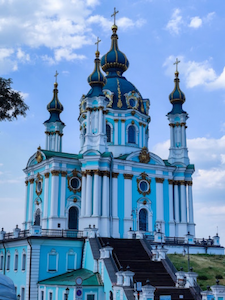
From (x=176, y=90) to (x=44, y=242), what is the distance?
1973cm

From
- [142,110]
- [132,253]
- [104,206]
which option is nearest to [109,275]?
[132,253]

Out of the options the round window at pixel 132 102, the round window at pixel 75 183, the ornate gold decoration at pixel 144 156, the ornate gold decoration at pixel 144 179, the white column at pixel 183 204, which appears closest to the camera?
the round window at pixel 75 183

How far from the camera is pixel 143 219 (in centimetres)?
3694

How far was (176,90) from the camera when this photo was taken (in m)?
41.9

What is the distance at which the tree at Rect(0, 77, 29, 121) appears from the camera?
607 inches

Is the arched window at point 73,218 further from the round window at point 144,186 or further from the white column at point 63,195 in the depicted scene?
the round window at point 144,186

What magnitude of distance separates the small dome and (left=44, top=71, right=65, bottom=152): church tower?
5153 millimetres

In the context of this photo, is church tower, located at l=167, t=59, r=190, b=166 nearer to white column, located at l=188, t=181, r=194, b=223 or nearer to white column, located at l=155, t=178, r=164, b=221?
white column, located at l=188, t=181, r=194, b=223

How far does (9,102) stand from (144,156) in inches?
894

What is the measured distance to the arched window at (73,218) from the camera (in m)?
35.4

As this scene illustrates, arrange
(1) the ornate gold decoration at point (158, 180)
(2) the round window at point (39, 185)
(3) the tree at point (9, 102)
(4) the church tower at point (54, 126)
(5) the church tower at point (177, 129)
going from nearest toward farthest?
(3) the tree at point (9, 102), (2) the round window at point (39, 185), (1) the ornate gold decoration at point (158, 180), (5) the church tower at point (177, 129), (4) the church tower at point (54, 126)

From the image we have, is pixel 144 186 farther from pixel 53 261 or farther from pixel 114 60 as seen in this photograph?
pixel 114 60

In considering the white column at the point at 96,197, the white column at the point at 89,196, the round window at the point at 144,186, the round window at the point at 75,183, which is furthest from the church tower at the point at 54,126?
the round window at the point at 144,186

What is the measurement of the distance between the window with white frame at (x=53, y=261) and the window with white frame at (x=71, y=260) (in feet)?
2.73
